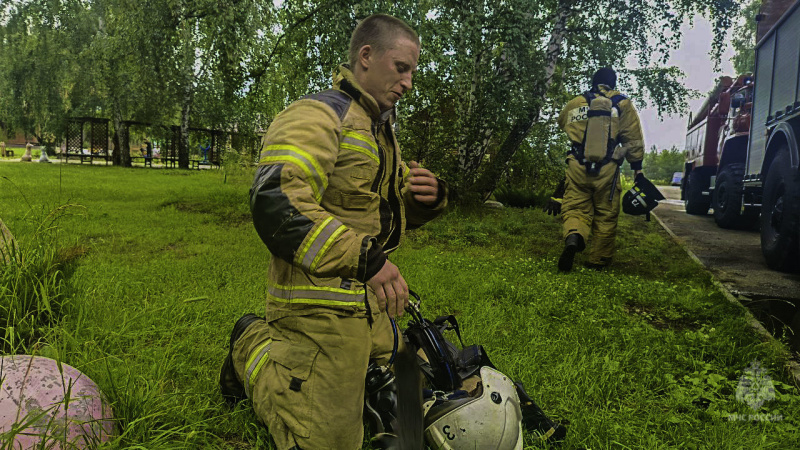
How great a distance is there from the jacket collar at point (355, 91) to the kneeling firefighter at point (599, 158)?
14.3 feet

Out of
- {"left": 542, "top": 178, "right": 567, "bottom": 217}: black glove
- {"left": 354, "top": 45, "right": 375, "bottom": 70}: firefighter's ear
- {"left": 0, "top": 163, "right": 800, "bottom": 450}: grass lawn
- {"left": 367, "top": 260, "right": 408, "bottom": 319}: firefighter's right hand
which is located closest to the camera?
{"left": 367, "top": 260, "right": 408, "bottom": 319}: firefighter's right hand

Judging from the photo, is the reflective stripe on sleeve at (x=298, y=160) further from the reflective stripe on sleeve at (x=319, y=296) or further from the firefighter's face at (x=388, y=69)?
the firefighter's face at (x=388, y=69)

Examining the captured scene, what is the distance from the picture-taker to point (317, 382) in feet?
6.23

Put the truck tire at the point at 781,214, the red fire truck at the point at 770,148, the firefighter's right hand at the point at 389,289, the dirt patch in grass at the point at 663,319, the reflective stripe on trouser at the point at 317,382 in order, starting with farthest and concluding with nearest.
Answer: the red fire truck at the point at 770,148 < the truck tire at the point at 781,214 < the dirt patch in grass at the point at 663,319 < the reflective stripe on trouser at the point at 317,382 < the firefighter's right hand at the point at 389,289

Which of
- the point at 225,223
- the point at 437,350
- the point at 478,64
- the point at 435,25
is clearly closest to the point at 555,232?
the point at 478,64

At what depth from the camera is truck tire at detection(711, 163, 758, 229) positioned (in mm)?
9461

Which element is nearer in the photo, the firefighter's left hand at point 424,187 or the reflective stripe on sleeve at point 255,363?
the reflective stripe on sleeve at point 255,363

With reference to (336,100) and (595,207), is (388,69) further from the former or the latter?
(595,207)

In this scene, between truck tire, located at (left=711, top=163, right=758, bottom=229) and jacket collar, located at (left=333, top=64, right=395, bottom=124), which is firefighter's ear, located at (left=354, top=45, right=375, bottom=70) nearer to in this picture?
jacket collar, located at (left=333, top=64, right=395, bottom=124)

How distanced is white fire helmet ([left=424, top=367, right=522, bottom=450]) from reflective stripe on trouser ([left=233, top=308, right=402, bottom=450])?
0.31 metres

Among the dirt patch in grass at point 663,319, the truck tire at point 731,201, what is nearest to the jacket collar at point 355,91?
the dirt patch in grass at point 663,319

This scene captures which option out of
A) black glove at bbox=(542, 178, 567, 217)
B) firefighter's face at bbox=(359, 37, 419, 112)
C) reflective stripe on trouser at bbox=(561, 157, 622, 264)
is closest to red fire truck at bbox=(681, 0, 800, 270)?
reflective stripe on trouser at bbox=(561, 157, 622, 264)

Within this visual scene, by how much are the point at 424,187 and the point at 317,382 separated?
37.2 inches

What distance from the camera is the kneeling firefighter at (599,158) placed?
5969 millimetres
